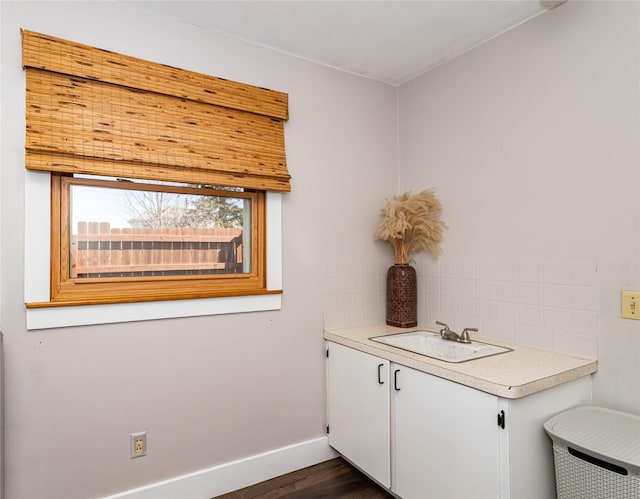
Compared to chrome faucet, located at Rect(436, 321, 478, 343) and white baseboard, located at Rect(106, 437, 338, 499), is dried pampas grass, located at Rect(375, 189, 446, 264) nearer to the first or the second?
chrome faucet, located at Rect(436, 321, 478, 343)

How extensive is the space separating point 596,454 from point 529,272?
0.89m

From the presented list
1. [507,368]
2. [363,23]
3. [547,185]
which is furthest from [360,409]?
[363,23]

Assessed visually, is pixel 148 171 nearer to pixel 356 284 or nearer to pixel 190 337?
pixel 190 337

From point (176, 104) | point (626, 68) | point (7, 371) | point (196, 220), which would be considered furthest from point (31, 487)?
point (626, 68)

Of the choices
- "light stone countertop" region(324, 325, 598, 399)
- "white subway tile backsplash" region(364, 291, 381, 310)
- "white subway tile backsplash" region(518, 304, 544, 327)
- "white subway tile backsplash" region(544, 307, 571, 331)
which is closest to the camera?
→ "light stone countertop" region(324, 325, 598, 399)

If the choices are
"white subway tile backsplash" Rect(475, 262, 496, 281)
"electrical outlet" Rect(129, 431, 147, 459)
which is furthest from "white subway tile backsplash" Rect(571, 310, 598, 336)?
"electrical outlet" Rect(129, 431, 147, 459)

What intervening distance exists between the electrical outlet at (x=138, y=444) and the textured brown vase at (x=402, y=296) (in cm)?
156

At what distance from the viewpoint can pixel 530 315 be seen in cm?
204

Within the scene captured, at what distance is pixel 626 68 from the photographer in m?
1.69

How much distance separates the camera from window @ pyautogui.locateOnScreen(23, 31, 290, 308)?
1.77m

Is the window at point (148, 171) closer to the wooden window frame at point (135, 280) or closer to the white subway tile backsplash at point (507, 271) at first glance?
the wooden window frame at point (135, 280)

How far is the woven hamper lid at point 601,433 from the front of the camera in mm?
1360

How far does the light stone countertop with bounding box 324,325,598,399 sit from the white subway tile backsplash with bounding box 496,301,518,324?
13 centimetres

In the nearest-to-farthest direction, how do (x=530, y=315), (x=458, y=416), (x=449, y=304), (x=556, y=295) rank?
(x=458, y=416)
(x=556, y=295)
(x=530, y=315)
(x=449, y=304)
